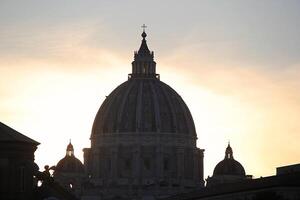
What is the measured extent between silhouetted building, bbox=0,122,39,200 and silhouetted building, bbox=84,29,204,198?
263 ft

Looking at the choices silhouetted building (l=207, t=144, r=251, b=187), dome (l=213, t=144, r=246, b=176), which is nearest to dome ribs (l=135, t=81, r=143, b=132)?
silhouetted building (l=207, t=144, r=251, b=187)

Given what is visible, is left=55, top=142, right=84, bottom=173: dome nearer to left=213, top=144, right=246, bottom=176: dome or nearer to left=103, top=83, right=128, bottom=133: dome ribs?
left=103, top=83, right=128, bottom=133: dome ribs

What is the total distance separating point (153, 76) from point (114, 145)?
1139 centimetres

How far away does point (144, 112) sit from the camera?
185875 mm

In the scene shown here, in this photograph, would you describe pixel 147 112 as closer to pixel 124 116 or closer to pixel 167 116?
pixel 167 116

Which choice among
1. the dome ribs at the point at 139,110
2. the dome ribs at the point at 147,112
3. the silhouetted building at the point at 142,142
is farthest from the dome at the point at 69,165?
the dome ribs at the point at 147,112

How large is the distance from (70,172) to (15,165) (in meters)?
85.6

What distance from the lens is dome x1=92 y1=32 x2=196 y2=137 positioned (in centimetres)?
18500

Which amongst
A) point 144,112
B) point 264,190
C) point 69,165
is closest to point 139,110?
point 144,112

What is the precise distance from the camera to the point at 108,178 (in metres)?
184

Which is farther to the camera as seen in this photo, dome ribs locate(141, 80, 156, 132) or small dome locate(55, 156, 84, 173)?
small dome locate(55, 156, 84, 173)

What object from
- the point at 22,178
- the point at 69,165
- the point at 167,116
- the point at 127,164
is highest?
the point at 167,116

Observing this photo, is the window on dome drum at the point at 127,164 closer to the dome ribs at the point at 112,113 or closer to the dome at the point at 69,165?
the dome ribs at the point at 112,113

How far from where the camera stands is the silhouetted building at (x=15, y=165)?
9950 centimetres
